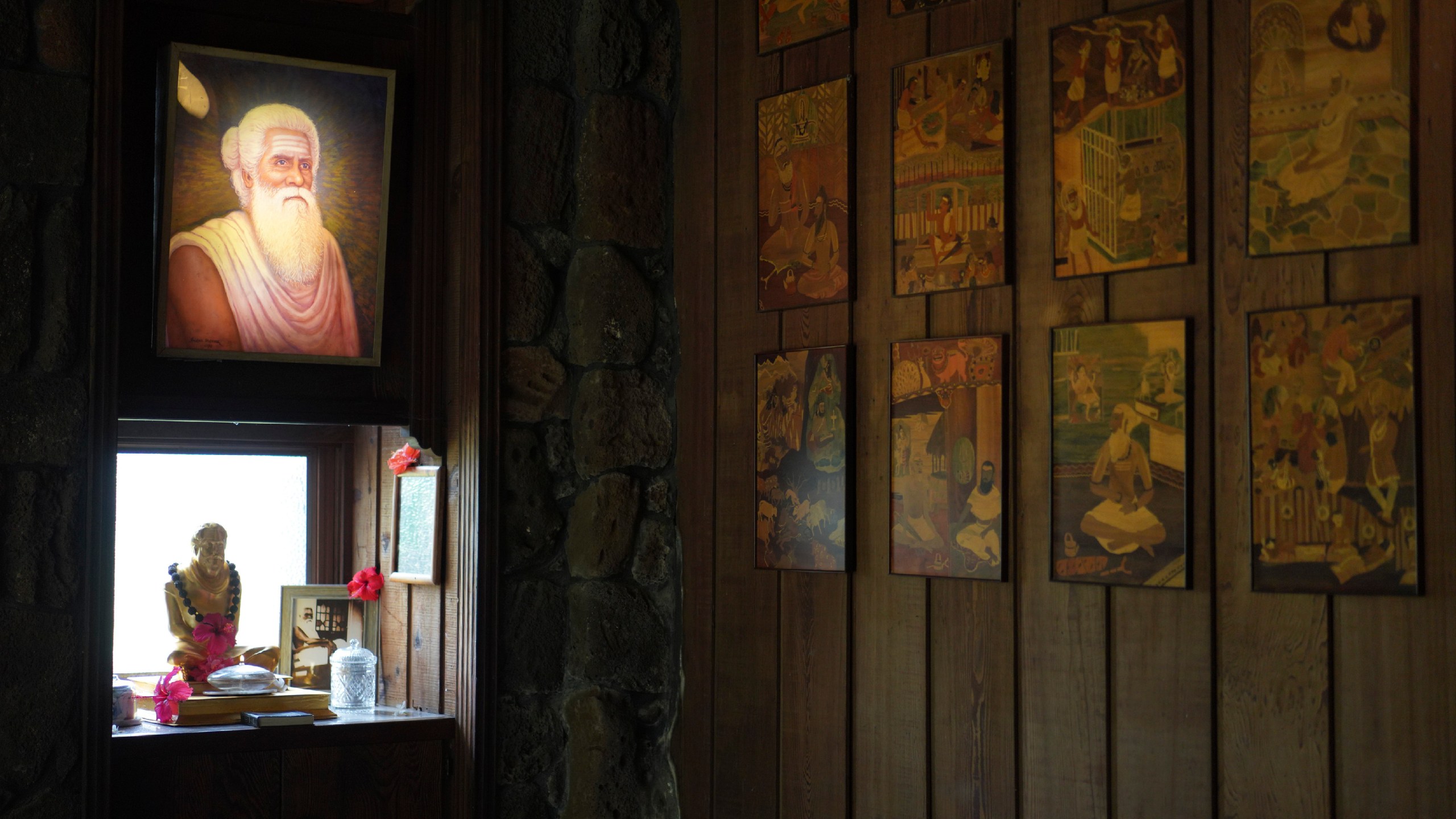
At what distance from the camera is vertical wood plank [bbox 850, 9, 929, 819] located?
216cm

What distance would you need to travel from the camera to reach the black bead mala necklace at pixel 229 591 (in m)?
2.53

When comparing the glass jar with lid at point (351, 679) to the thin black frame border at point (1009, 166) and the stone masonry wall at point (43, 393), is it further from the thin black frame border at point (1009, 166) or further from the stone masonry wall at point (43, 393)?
the thin black frame border at point (1009, 166)

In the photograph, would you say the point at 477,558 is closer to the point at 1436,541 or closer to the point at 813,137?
the point at 813,137

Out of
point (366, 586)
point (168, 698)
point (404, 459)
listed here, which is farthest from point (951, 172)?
point (168, 698)

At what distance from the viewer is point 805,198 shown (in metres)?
2.37

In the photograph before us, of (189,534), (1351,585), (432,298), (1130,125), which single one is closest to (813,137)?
(1130,125)

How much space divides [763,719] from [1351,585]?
1128mm

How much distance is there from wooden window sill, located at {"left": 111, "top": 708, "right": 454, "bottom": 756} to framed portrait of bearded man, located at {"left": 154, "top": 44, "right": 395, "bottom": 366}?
71 cm

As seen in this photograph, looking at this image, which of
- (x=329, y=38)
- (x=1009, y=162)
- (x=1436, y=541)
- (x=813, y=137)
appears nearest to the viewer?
(x=1436, y=541)

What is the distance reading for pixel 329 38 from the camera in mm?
2561

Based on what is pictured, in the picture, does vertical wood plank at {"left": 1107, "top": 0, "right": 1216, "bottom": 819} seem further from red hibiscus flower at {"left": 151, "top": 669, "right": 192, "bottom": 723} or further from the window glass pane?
the window glass pane

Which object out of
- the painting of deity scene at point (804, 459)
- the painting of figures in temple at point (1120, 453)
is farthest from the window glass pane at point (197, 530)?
the painting of figures in temple at point (1120, 453)

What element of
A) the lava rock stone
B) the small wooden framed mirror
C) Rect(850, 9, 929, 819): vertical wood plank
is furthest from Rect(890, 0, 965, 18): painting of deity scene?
the small wooden framed mirror

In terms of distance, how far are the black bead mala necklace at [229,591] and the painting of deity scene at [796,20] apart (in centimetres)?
154
